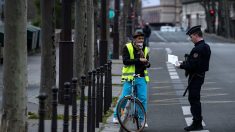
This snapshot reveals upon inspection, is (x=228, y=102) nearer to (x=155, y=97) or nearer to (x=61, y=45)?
(x=155, y=97)

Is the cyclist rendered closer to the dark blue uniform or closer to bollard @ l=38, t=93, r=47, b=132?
the dark blue uniform

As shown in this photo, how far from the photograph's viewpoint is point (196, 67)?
1157cm

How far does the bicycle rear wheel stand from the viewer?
11.4 metres

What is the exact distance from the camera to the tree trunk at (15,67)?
9375 mm

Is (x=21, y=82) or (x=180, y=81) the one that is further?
(x=180, y=81)

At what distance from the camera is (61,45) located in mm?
15117

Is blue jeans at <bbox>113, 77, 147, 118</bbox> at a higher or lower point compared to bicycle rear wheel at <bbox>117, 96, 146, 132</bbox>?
higher

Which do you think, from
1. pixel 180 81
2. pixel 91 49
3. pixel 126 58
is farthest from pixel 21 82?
pixel 180 81

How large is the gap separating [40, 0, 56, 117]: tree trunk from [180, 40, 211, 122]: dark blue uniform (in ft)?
9.05

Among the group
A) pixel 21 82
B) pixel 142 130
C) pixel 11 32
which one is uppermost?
pixel 11 32

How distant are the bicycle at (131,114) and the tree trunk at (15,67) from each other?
2.17 metres

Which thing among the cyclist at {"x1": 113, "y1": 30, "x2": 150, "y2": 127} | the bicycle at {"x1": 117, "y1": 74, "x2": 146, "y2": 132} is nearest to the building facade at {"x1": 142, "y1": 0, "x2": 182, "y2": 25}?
the cyclist at {"x1": 113, "y1": 30, "x2": 150, "y2": 127}

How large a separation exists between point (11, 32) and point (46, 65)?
3846 mm

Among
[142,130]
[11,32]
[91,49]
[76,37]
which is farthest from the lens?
[91,49]
